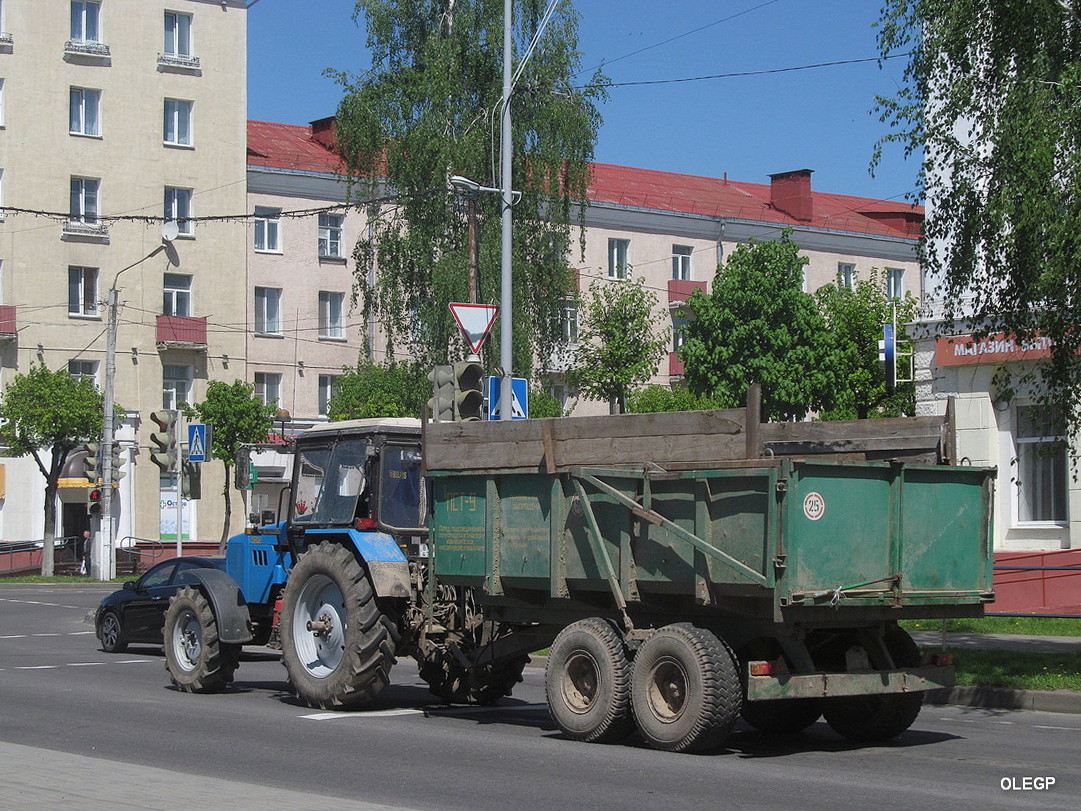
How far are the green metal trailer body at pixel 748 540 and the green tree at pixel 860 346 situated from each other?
3647 centimetres

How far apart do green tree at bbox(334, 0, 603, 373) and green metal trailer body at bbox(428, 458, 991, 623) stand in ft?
75.0

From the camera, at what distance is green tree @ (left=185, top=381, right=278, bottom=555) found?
4884 cm

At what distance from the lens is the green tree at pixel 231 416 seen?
48.8 metres

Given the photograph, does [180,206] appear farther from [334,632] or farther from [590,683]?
[590,683]

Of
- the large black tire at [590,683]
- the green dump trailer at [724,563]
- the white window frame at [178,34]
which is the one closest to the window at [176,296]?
the white window frame at [178,34]

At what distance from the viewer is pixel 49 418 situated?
44281 mm

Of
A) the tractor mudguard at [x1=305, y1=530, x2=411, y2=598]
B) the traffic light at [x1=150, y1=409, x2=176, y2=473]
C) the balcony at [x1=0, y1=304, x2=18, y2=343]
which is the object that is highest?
the balcony at [x1=0, y1=304, x2=18, y2=343]

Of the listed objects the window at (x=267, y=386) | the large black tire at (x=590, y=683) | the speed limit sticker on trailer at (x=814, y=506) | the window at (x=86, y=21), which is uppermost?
the window at (x=86, y=21)

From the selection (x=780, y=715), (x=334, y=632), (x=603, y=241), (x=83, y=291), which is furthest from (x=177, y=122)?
(x=780, y=715)

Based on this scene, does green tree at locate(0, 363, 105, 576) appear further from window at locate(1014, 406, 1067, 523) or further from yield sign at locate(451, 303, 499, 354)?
yield sign at locate(451, 303, 499, 354)

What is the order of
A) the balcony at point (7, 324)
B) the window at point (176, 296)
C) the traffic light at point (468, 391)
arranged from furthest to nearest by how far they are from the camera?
the window at point (176, 296)
the balcony at point (7, 324)
the traffic light at point (468, 391)

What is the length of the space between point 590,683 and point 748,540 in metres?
1.90

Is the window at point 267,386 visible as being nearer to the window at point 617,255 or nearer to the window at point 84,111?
the window at point 84,111

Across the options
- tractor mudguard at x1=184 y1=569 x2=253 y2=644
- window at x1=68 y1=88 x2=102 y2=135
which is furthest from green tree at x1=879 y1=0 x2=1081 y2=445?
window at x1=68 y1=88 x2=102 y2=135
